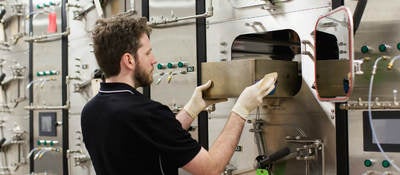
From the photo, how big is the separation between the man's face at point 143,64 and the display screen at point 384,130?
3.29ft

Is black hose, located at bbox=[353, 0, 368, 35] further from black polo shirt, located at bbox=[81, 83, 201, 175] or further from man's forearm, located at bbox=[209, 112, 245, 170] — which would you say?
black polo shirt, located at bbox=[81, 83, 201, 175]

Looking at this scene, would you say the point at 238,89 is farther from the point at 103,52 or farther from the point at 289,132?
the point at 103,52

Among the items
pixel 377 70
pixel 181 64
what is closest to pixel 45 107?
pixel 181 64

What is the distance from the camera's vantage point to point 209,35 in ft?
9.36

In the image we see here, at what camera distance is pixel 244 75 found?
221 centimetres

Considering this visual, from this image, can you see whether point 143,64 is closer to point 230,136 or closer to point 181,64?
point 230,136

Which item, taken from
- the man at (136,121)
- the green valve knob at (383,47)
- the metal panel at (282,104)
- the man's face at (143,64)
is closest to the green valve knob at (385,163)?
the metal panel at (282,104)

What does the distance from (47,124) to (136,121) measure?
2.50 meters

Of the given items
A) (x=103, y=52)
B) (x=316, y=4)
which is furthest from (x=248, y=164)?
(x=103, y=52)

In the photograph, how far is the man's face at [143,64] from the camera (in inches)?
78.4

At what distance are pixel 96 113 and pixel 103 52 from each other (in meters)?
0.25

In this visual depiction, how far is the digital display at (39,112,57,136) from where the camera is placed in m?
4.02

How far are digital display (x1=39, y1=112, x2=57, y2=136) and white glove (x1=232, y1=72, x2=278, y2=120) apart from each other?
2.40 meters

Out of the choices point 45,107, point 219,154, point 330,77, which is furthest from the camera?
point 45,107
